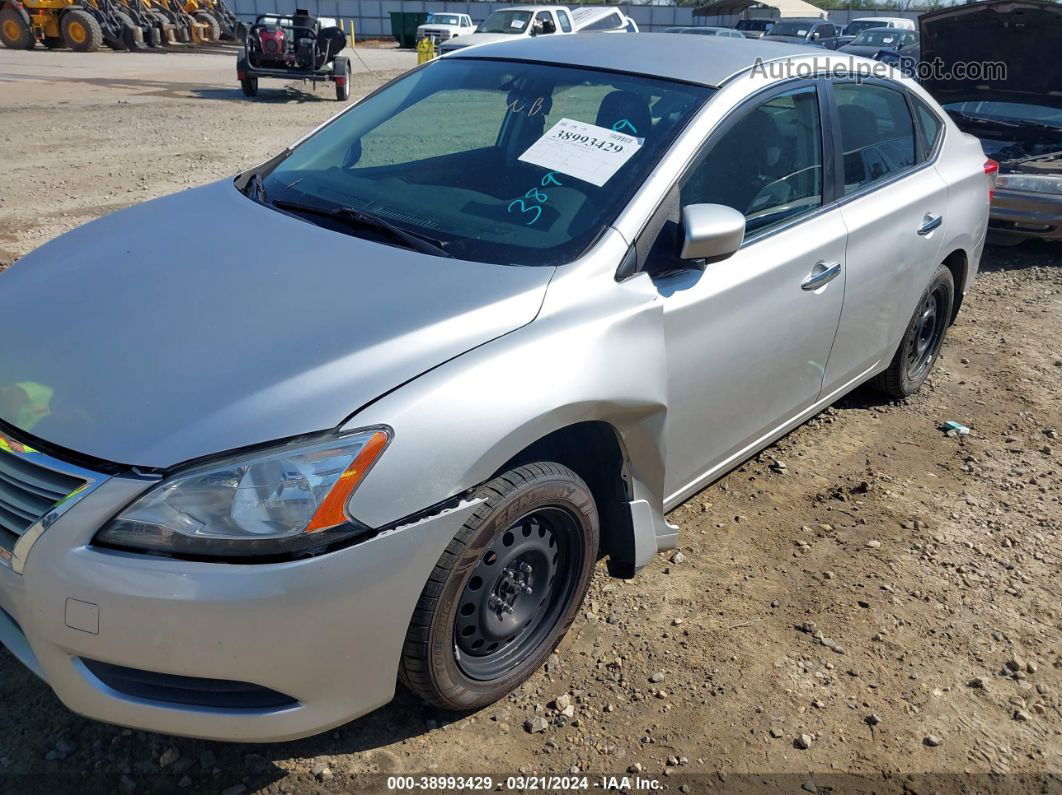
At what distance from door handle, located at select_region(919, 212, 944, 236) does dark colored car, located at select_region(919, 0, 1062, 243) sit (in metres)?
3.30

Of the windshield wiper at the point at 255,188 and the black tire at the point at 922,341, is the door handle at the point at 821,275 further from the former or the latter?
the windshield wiper at the point at 255,188

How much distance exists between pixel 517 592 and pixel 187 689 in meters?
0.93

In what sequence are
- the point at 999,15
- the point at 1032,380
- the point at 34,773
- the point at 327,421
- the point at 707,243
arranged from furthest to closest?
the point at 999,15, the point at 1032,380, the point at 707,243, the point at 34,773, the point at 327,421

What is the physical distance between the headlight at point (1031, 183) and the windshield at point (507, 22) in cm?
1664

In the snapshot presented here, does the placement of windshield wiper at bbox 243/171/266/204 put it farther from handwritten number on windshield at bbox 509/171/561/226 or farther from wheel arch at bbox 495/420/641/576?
wheel arch at bbox 495/420/641/576

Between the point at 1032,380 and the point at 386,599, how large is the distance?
180 inches

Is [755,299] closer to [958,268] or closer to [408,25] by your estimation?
[958,268]

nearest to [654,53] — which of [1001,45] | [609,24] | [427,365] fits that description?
[427,365]

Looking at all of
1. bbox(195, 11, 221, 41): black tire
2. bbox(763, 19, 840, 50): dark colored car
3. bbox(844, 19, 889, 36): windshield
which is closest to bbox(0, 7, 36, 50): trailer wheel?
bbox(195, 11, 221, 41): black tire

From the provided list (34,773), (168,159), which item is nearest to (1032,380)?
(34,773)

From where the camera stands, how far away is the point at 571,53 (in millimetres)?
3350

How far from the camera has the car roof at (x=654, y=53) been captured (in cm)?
310

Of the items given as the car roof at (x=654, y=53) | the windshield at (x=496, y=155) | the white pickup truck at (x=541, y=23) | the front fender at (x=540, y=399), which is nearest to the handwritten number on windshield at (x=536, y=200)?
the windshield at (x=496, y=155)

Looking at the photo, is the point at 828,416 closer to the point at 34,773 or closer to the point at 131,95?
the point at 34,773
